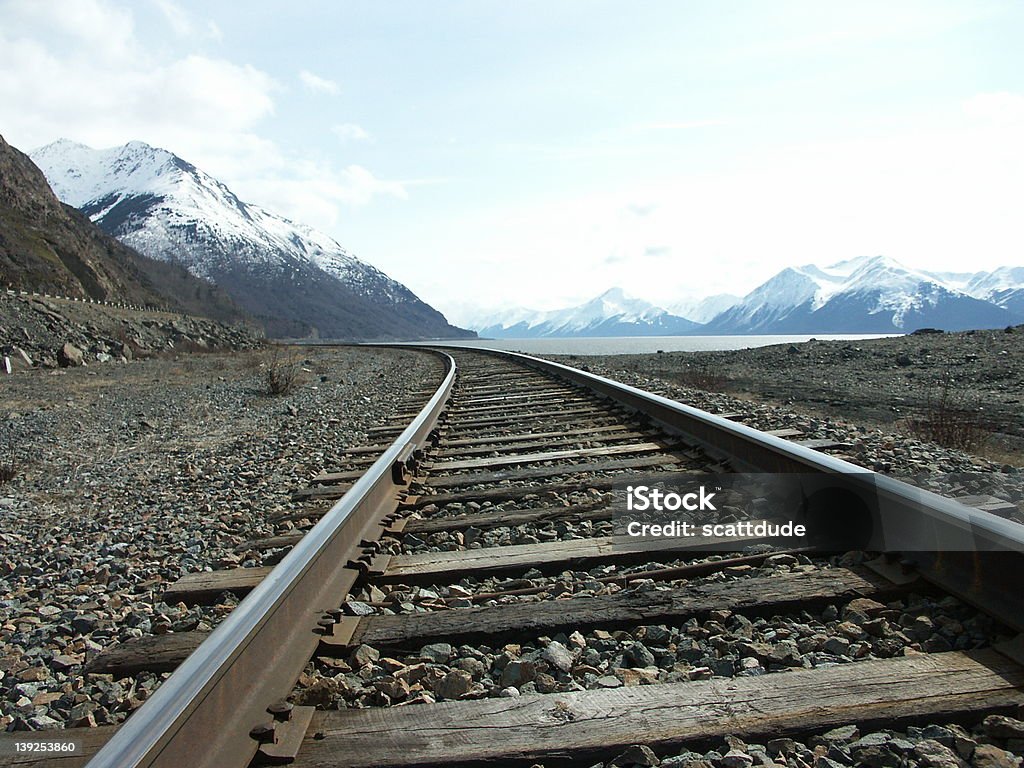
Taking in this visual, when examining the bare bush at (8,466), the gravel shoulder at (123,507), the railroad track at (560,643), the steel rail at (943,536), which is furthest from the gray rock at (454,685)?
the bare bush at (8,466)

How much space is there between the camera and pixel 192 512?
168 inches

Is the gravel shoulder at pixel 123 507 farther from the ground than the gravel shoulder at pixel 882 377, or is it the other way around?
the gravel shoulder at pixel 882 377

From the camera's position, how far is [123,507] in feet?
15.3

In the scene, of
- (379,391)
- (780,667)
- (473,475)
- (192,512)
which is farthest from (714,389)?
(780,667)

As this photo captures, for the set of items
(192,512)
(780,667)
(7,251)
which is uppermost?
(7,251)

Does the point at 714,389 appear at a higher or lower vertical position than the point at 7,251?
lower

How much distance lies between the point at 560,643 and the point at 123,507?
371 cm

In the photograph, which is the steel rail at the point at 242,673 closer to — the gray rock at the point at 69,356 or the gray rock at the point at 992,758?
the gray rock at the point at 992,758

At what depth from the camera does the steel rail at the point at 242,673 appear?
53.7 inches

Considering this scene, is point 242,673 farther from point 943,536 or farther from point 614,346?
point 614,346

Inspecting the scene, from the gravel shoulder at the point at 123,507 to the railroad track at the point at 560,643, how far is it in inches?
8.4

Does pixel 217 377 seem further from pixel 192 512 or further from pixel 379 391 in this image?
pixel 192 512

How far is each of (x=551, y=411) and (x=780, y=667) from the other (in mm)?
5473

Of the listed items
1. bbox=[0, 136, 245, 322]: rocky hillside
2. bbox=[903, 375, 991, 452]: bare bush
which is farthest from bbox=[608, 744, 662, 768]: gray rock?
bbox=[0, 136, 245, 322]: rocky hillside
